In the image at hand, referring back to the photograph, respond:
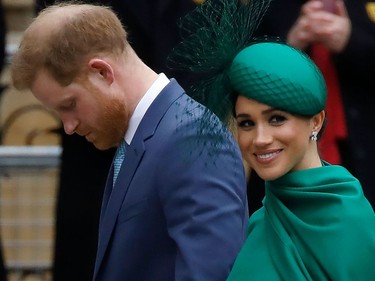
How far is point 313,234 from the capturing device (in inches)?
138

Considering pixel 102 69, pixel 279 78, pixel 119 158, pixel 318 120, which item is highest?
pixel 279 78

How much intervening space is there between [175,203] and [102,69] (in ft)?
1.31

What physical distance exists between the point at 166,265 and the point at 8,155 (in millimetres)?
3169

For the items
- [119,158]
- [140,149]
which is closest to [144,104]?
[140,149]

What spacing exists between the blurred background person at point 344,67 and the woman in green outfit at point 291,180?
1.41 m

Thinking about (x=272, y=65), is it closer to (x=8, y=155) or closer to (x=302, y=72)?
(x=302, y=72)

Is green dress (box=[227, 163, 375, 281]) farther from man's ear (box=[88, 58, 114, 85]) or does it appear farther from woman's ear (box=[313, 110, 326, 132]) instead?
man's ear (box=[88, 58, 114, 85])

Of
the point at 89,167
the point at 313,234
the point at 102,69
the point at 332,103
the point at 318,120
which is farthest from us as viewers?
the point at 89,167

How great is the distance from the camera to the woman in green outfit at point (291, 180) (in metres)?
3.50

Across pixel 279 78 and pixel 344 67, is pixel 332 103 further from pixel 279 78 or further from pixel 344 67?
pixel 279 78

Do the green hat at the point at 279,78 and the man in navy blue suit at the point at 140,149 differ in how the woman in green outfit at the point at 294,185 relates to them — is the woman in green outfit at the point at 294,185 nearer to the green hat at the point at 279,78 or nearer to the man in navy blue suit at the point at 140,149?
the green hat at the point at 279,78

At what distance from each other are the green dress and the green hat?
0.16m

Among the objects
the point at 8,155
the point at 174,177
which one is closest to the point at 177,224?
the point at 174,177

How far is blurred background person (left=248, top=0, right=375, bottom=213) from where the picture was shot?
508 cm
